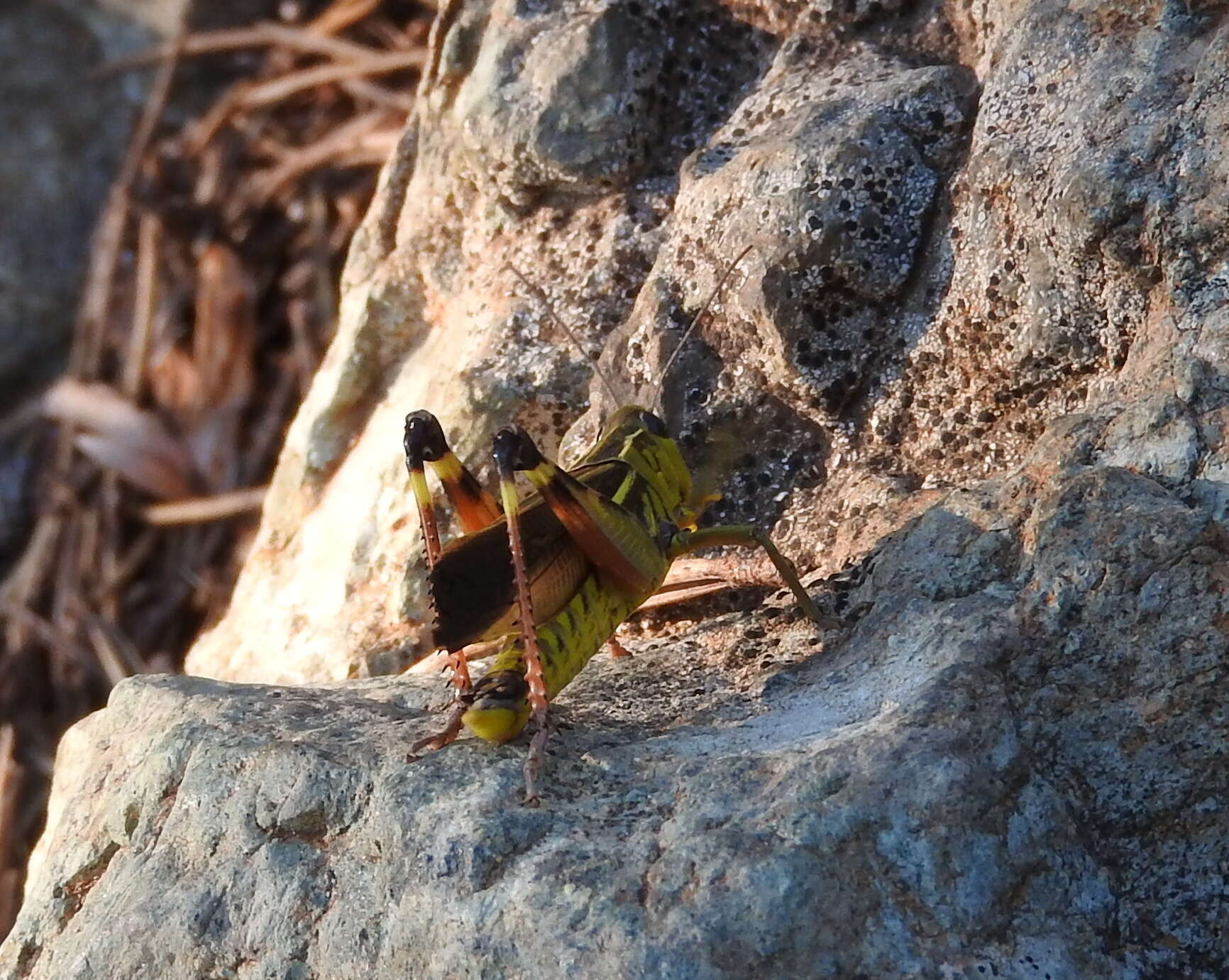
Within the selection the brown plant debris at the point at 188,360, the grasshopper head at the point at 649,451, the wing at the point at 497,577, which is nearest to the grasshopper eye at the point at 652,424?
the grasshopper head at the point at 649,451

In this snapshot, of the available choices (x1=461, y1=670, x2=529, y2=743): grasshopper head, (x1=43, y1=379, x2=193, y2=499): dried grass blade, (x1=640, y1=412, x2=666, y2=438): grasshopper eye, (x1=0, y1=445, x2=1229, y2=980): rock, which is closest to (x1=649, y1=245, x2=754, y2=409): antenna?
(x1=640, y1=412, x2=666, y2=438): grasshopper eye

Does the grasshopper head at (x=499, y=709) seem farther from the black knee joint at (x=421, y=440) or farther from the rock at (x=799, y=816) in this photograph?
the black knee joint at (x=421, y=440)

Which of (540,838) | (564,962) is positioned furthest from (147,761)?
(564,962)

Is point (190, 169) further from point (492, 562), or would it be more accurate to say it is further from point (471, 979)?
point (471, 979)

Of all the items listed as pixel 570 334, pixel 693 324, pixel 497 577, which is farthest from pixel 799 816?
pixel 570 334

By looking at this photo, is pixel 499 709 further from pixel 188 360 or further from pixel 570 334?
pixel 188 360

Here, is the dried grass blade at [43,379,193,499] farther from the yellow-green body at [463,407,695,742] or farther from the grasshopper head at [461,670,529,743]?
the grasshopper head at [461,670,529,743]
